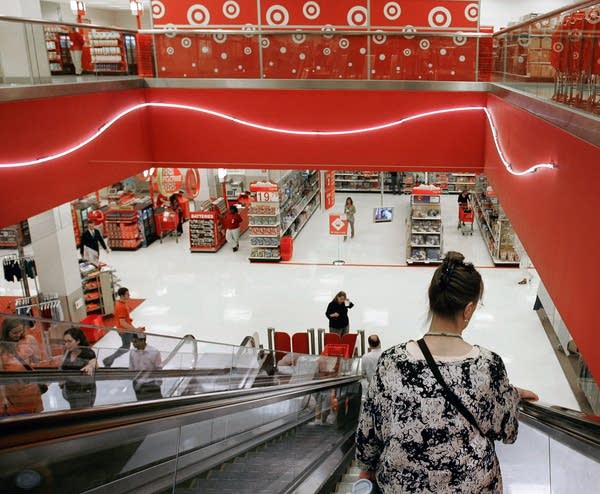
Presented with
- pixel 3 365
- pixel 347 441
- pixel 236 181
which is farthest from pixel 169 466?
pixel 236 181

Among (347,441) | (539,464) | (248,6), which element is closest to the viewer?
(539,464)

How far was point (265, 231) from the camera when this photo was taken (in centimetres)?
1551

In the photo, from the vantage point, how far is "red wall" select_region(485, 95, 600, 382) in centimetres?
397

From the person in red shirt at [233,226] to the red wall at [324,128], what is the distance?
5917mm

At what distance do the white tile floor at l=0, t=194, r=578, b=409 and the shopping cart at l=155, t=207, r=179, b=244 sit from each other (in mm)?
471

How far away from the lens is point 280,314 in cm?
1180

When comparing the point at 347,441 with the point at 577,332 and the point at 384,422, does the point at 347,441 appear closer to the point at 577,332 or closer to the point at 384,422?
the point at 577,332

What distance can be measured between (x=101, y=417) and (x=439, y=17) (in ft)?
36.2

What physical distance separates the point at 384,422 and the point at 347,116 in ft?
27.9

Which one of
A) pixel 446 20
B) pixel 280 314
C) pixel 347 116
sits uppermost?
pixel 446 20

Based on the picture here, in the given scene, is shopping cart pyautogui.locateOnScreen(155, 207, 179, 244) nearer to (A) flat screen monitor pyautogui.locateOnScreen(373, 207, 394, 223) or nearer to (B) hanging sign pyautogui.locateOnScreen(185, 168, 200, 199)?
(B) hanging sign pyautogui.locateOnScreen(185, 168, 200, 199)

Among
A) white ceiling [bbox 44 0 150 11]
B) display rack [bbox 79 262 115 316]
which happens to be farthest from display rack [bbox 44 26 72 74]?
white ceiling [bbox 44 0 150 11]

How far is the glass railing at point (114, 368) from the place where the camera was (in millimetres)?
2801

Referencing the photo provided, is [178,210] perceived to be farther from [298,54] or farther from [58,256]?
[298,54]
